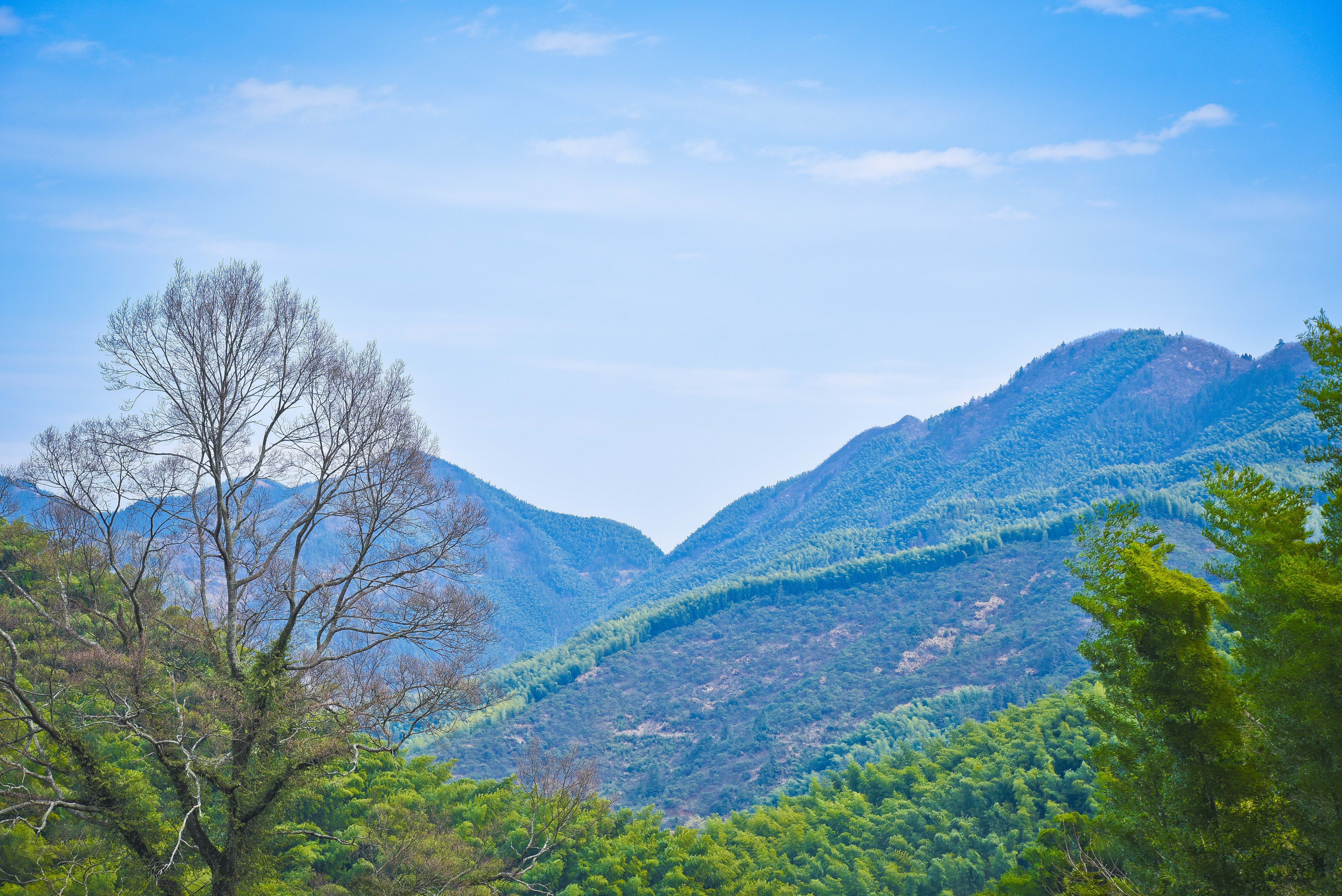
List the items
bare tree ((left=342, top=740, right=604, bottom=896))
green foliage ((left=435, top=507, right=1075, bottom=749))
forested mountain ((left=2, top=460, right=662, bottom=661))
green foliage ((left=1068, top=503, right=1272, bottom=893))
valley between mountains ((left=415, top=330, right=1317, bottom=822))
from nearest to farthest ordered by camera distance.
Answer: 1. green foliage ((left=1068, top=503, right=1272, bottom=893))
2. bare tree ((left=342, top=740, right=604, bottom=896))
3. valley between mountains ((left=415, top=330, right=1317, bottom=822))
4. green foliage ((left=435, top=507, right=1075, bottom=749))
5. forested mountain ((left=2, top=460, right=662, bottom=661))

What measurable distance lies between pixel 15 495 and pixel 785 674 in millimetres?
62604

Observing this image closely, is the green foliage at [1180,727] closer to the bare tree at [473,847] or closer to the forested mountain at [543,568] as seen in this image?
the bare tree at [473,847]

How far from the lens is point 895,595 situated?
88.0 metres

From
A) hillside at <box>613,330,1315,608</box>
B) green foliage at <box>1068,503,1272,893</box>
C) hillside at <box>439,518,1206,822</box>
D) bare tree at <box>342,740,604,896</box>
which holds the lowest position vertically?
hillside at <box>439,518,1206,822</box>

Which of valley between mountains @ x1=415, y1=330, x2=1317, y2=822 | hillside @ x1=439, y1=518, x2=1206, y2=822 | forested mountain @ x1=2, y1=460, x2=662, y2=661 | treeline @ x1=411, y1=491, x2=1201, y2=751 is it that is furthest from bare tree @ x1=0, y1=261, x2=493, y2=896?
forested mountain @ x1=2, y1=460, x2=662, y2=661

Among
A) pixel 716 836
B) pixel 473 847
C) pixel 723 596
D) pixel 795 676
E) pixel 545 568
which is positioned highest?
pixel 545 568

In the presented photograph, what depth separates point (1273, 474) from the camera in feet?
254

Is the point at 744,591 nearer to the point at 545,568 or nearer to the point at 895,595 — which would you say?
the point at 895,595

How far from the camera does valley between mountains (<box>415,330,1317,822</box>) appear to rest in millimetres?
67125

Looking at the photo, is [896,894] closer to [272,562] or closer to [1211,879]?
[1211,879]

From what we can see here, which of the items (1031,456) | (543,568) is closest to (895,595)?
(1031,456)

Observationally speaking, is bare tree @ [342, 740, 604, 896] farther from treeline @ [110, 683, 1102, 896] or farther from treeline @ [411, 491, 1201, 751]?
treeline @ [411, 491, 1201, 751]

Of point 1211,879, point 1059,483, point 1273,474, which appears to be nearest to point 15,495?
point 1211,879

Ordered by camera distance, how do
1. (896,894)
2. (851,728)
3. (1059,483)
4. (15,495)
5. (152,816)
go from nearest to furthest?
1. (152,816)
2. (896,894)
3. (15,495)
4. (851,728)
5. (1059,483)
